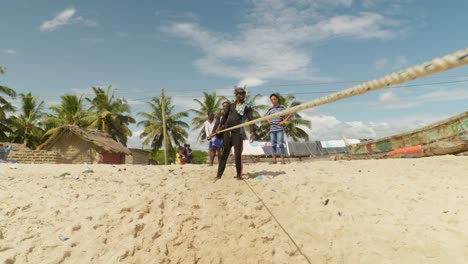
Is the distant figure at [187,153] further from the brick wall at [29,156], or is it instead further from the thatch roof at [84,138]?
the thatch roof at [84,138]

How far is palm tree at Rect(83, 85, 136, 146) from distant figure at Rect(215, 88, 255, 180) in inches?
1044

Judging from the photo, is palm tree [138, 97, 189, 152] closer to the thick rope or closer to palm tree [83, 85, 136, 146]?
palm tree [83, 85, 136, 146]

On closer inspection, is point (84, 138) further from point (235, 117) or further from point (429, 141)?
point (429, 141)

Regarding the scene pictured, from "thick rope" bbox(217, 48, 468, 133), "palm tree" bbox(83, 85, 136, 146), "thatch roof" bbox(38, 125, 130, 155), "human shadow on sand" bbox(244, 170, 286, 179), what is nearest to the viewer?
"thick rope" bbox(217, 48, 468, 133)

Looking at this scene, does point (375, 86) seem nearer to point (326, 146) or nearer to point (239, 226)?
point (239, 226)

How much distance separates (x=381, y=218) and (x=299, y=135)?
103ft

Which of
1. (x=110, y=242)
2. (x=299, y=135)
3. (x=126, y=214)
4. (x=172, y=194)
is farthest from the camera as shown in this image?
(x=299, y=135)

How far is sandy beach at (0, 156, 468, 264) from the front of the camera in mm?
3225

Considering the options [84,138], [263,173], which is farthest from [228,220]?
[84,138]

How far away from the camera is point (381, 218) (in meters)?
4.06

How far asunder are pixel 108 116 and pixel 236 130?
90.5 feet

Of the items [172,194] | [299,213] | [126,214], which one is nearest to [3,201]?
[126,214]

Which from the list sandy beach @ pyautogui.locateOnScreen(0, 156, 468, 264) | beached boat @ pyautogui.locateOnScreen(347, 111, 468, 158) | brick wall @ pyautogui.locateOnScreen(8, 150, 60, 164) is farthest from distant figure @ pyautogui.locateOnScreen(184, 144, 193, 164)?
brick wall @ pyautogui.locateOnScreen(8, 150, 60, 164)

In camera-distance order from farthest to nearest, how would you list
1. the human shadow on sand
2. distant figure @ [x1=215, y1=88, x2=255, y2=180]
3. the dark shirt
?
the human shadow on sand → the dark shirt → distant figure @ [x1=215, y1=88, x2=255, y2=180]
